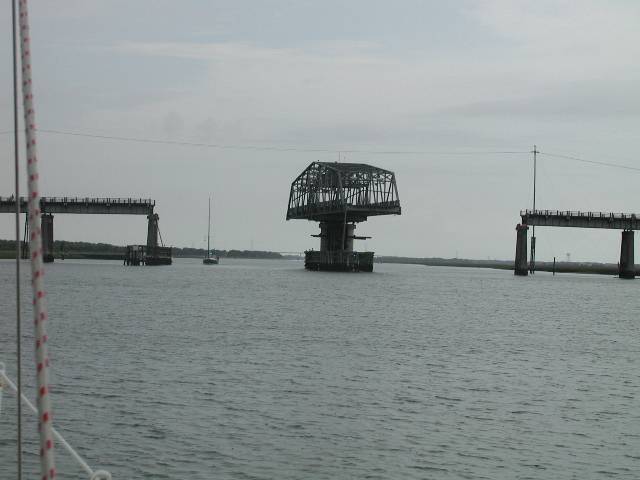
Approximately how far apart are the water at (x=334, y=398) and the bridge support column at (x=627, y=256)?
401ft

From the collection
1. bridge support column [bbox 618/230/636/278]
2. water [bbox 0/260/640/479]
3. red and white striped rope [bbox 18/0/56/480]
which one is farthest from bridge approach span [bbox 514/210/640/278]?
red and white striped rope [bbox 18/0/56/480]

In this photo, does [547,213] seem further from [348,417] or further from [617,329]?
[348,417]

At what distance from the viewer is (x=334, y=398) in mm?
32875

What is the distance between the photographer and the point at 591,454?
25.2 meters

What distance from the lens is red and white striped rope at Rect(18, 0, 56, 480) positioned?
28.8 feet

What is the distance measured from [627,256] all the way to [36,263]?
192 meters

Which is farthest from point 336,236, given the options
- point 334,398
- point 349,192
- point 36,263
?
point 36,263

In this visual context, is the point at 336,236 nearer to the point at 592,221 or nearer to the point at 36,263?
the point at 592,221

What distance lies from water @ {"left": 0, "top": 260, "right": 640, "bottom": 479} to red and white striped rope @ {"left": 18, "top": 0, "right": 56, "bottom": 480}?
1323cm

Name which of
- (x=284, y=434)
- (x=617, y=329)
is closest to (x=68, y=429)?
(x=284, y=434)

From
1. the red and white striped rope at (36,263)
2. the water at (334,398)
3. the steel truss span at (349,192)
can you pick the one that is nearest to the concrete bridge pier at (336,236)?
the steel truss span at (349,192)

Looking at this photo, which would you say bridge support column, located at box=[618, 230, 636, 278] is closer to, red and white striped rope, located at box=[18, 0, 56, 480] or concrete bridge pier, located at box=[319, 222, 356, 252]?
concrete bridge pier, located at box=[319, 222, 356, 252]

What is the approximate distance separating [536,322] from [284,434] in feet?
169

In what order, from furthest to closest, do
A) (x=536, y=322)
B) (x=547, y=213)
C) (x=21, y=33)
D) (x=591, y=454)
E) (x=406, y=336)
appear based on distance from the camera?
(x=547, y=213) → (x=536, y=322) → (x=406, y=336) → (x=591, y=454) → (x=21, y=33)
